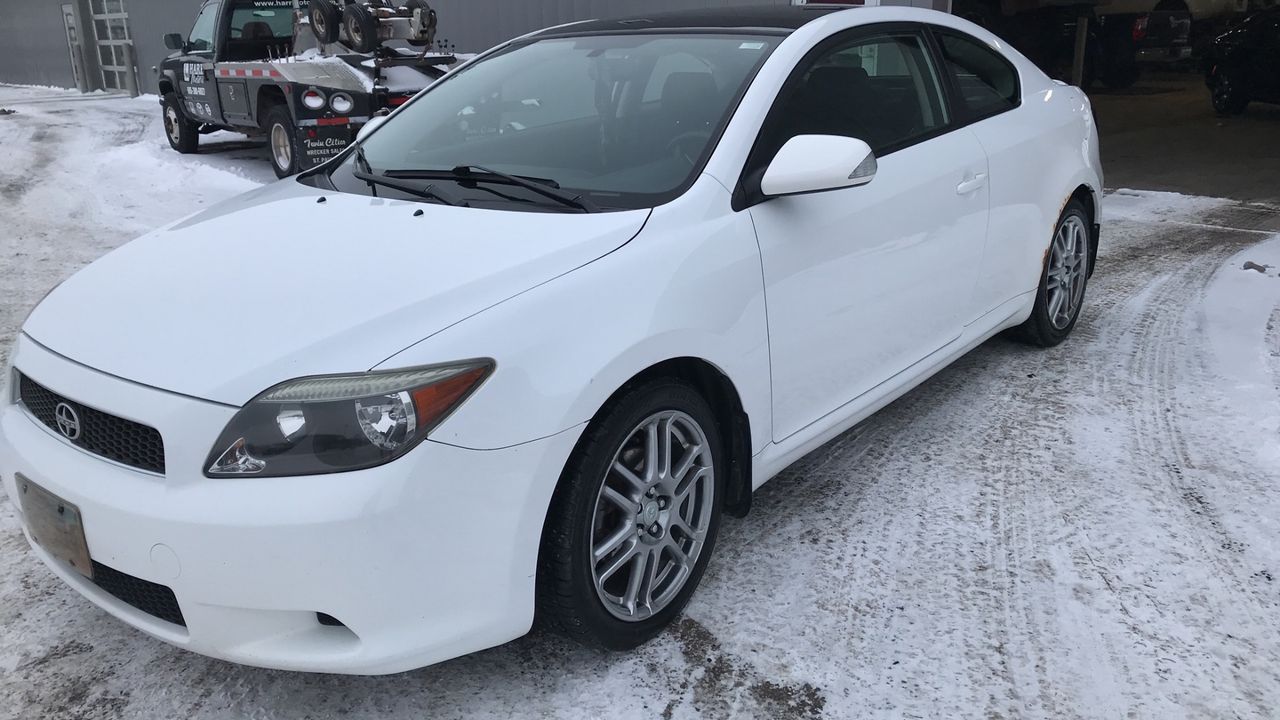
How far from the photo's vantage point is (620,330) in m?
2.27

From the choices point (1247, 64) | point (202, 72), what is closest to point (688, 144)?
point (202, 72)

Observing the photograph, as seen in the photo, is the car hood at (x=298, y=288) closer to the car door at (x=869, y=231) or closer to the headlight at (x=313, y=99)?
the car door at (x=869, y=231)

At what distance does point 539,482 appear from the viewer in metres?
2.12

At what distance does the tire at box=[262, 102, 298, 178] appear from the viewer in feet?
30.2

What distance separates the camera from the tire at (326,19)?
9.50 metres

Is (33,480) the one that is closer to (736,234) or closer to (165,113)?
(736,234)

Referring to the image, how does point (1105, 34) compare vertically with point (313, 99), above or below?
above

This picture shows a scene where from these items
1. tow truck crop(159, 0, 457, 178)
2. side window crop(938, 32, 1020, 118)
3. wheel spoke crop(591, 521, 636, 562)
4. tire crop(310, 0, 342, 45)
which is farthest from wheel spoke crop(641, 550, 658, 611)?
tire crop(310, 0, 342, 45)

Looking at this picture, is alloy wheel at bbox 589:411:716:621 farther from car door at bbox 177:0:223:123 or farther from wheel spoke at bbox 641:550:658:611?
car door at bbox 177:0:223:123

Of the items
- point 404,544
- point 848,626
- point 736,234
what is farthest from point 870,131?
point 404,544

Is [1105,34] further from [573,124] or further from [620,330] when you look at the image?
[620,330]

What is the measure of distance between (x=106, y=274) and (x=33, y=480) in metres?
0.66

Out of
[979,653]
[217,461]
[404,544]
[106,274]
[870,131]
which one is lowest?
[979,653]

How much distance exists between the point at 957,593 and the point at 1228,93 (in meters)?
14.5
